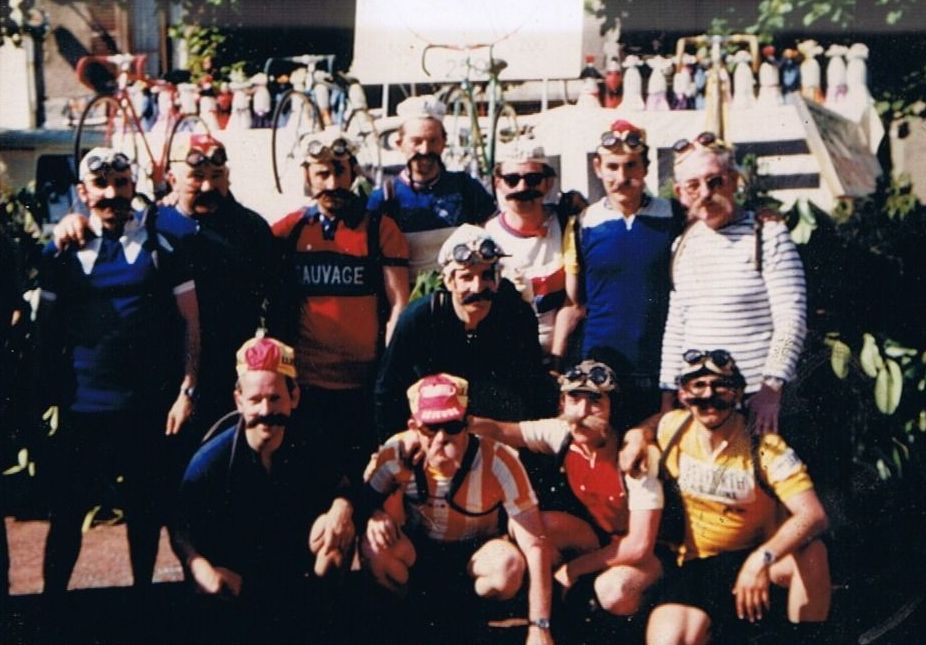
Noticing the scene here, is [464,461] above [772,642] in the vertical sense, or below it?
above

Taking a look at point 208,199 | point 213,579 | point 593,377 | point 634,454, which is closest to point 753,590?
point 634,454

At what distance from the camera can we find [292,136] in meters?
7.96

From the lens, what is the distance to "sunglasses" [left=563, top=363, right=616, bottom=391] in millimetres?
4531

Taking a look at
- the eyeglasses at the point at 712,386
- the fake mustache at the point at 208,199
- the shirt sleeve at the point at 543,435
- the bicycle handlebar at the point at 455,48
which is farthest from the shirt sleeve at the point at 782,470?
the bicycle handlebar at the point at 455,48

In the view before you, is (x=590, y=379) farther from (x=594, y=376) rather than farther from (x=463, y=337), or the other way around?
(x=463, y=337)

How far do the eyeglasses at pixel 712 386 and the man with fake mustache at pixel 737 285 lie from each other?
176 mm

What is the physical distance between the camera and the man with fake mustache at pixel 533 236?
4898mm

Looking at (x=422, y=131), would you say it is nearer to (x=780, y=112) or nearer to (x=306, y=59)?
(x=306, y=59)

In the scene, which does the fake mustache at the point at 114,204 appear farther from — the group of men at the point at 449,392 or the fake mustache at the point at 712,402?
the fake mustache at the point at 712,402

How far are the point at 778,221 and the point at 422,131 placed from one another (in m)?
1.57

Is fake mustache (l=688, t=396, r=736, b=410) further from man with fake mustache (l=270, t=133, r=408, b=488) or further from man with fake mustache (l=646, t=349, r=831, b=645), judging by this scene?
man with fake mustache (l=270, t=133, r=408, b=488)

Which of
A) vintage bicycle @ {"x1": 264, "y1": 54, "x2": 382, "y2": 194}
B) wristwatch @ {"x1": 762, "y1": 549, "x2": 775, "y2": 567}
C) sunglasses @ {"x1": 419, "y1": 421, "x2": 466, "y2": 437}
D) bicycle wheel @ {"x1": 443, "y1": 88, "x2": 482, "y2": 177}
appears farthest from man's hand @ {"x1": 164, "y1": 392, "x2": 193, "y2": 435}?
bicycle wheel @ {"x1": 443, "y1": 88, "x2": 482, "y2": 177}

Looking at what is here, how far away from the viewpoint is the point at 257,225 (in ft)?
16.4

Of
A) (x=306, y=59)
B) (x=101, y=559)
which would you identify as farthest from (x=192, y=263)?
(x=306, y=59)
